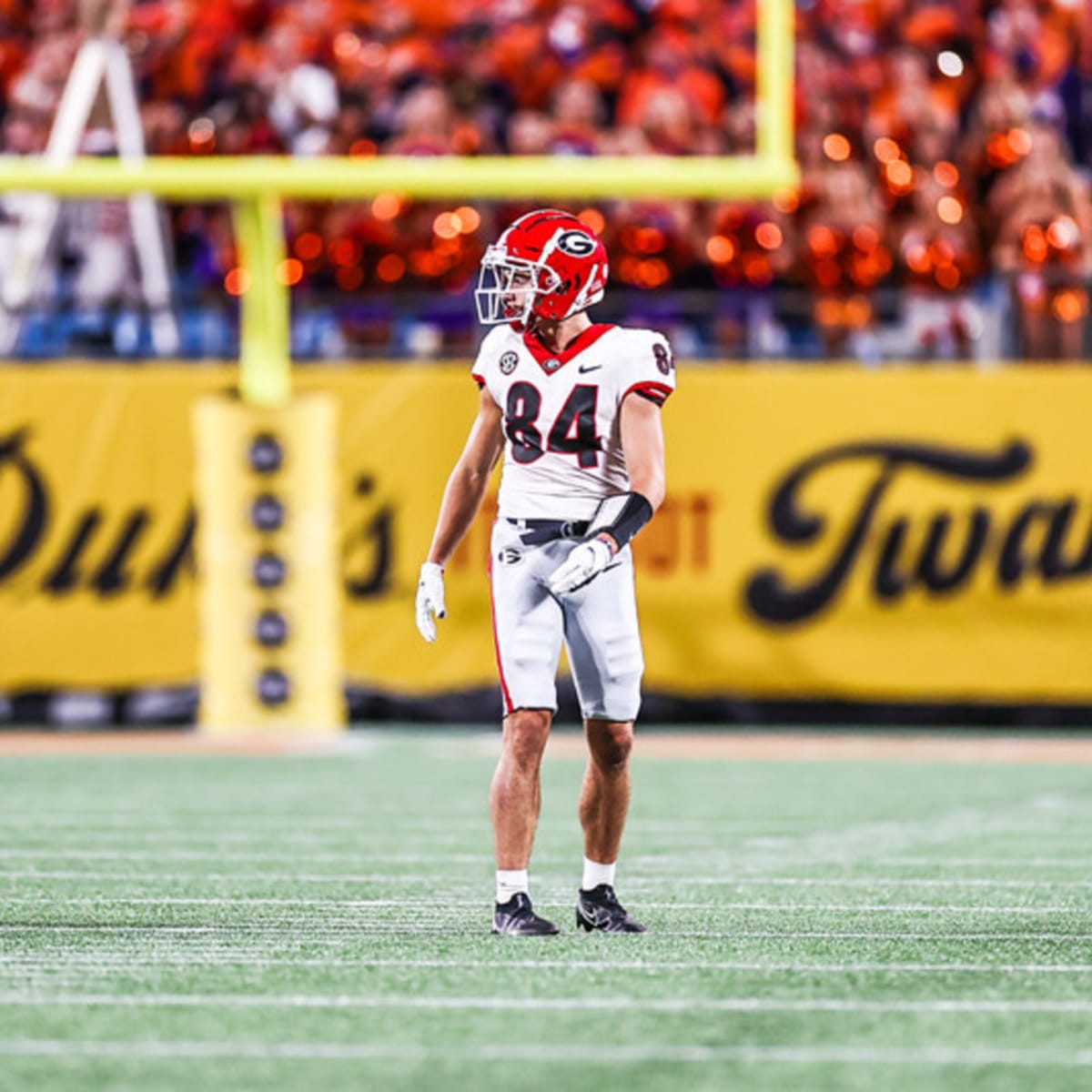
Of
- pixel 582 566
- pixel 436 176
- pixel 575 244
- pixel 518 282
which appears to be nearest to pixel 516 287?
pixel 518 282

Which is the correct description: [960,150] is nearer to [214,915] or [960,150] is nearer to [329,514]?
[329,514]

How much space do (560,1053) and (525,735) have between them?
5.64ft

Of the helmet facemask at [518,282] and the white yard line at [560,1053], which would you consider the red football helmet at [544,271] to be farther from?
the white yard line at [560,1053]

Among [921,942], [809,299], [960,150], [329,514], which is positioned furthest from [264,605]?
[921,942]

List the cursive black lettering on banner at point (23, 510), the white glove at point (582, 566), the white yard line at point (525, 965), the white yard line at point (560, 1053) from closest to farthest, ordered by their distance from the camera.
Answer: the white yard line at point (560, 1053) < the white yard line at point (525, 965) < the white glove at point (582, 566) < the cursive black lettering on banner at point (23, 510)

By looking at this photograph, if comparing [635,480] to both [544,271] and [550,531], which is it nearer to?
[550,531]

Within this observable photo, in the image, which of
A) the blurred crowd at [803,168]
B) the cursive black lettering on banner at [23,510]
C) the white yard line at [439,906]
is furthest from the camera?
the cursive black lettering on banner at [23,510]

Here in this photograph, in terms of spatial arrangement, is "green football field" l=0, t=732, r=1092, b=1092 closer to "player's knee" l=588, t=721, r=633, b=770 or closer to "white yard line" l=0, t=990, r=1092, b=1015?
"white yard line" l=0, t=990, r=1092, b=1015

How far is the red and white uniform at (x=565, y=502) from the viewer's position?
19.8 feet

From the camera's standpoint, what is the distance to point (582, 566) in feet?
19.0

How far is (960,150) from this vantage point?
14.5 metres

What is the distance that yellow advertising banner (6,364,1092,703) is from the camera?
14555 millimetres

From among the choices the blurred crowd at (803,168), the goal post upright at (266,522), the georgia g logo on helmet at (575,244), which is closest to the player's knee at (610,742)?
the georgia g logo on helmet at (575,244)

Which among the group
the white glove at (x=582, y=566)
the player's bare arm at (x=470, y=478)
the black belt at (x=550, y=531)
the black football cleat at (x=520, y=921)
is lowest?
the black football cleat at (x=520, y=921)
